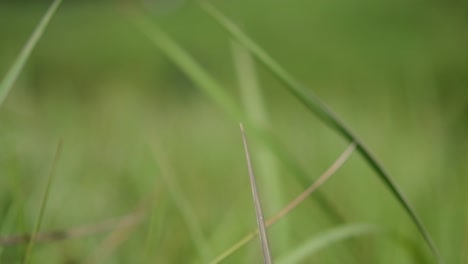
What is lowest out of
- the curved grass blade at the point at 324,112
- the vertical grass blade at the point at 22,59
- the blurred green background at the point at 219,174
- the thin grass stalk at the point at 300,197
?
the blurred green background at the point at 219,174

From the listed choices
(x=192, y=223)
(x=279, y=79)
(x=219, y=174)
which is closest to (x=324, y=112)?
(x=279, y=79)

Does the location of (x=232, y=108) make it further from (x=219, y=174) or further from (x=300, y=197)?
→ (x=219, y=174)

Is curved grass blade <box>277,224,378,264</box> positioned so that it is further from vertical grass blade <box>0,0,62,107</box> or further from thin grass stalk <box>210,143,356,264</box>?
Answer: vertical grass blade <box>0,0,62,107</box>

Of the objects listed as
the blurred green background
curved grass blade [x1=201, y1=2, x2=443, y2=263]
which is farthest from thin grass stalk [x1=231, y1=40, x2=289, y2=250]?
curved grass blade [x1=201, y1=2, x2=443, y2=263]

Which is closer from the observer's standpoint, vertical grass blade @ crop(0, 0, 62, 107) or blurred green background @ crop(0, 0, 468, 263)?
vertical grass blade @ crop(0, 0, 62, 107)

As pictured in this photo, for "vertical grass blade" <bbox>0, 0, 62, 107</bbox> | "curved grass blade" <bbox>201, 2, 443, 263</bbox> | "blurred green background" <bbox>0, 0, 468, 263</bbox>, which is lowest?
"blurred green background" <bbox>0, 0, 468, 263</bbox>

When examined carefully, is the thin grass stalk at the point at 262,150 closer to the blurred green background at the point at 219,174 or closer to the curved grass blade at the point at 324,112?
the blurred green background at the point at 219,174

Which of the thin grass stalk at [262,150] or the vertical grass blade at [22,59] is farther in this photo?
the thin grass stalk at [262,150]

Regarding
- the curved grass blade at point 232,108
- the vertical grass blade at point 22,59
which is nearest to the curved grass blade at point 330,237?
the curved grass blade at point 232,108
